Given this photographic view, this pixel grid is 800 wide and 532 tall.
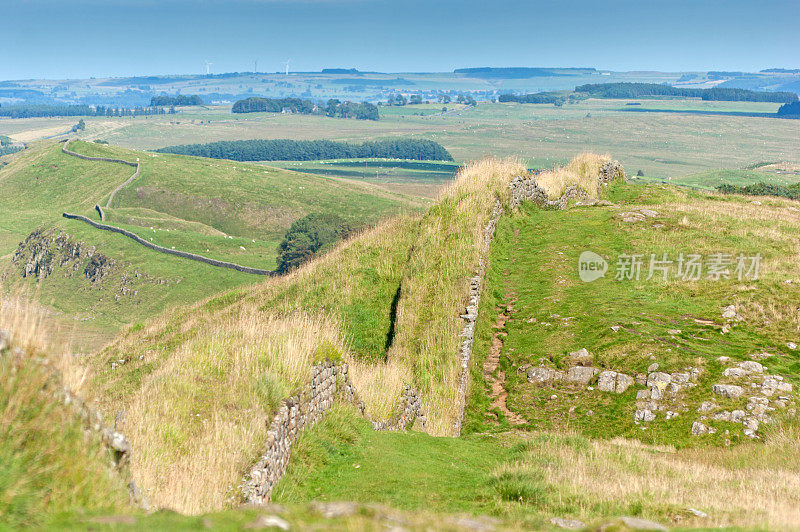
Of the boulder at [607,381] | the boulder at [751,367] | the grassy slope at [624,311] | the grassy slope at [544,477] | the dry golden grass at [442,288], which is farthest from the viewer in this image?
the dry golden grass at [442,288]

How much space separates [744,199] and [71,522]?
45.0 metres

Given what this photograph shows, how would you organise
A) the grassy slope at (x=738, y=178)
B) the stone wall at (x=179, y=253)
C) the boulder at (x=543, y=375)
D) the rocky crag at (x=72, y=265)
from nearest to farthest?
the boulder at (x=543, y=375) < the rocky crag at (x=72, y=265) < the stone wall at (x=179, y=253) < the grassy slope at (x=738, y=178)

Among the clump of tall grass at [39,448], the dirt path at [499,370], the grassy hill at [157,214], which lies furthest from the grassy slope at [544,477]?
the grassy hill at [157,214]

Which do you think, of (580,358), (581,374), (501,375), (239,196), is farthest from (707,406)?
(239,196)

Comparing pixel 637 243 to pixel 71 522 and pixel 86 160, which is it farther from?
pixel 86 160

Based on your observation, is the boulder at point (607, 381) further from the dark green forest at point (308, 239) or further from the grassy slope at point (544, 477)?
the dark green forest at point (308, 239)

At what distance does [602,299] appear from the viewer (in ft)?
73.0

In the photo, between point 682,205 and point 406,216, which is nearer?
point 406,216

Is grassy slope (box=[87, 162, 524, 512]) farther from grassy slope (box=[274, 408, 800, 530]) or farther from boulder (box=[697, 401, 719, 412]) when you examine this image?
boulder (box=[697, 401, 719, 412])

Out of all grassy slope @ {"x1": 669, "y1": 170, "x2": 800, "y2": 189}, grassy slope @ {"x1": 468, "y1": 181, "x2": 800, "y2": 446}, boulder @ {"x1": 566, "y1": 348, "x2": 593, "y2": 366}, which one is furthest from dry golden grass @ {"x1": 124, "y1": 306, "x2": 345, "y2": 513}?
grassy slope @ {"x1": 669, "y1": 170, "x2": 800, "y2": 189}

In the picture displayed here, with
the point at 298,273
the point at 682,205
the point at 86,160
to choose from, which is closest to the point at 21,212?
the point at 86,160

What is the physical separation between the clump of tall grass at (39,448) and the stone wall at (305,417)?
2.71 m

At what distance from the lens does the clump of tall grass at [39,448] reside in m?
5.96

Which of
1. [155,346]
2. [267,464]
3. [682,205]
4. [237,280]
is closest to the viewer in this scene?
[267,464]
